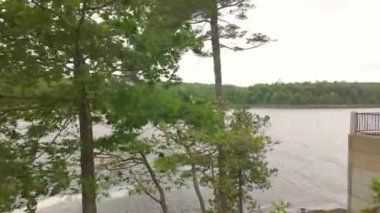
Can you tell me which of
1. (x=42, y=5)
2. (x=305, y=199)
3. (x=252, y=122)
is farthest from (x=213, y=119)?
(x=305, y=199)

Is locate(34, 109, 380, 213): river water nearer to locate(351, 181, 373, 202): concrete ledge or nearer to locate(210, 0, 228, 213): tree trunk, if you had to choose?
locate(210, 0, 228, 213): tree trunk

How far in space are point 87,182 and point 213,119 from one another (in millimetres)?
1370

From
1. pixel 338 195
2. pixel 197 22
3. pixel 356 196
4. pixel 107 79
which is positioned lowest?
pixel 338 195

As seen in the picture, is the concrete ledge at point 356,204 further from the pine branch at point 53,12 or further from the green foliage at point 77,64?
the pine branch at point 53,12

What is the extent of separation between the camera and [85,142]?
15.9 feet

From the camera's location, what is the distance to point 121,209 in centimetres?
1645

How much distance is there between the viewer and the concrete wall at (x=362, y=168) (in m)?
10.3

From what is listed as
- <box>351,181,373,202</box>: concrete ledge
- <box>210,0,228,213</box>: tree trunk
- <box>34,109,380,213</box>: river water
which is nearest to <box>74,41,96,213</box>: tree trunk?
<box>210,0,228,213</box>: tree trunk

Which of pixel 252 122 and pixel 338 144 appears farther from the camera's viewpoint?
pixel 338 144

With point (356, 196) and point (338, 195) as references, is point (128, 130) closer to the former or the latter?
point (356, 196)

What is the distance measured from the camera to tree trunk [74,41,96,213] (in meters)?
4.38

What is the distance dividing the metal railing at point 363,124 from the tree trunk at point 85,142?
8.02 m

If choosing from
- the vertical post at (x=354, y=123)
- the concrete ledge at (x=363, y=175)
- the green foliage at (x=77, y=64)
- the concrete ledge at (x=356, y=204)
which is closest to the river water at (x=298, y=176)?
the vertical post at (x=354, y=123)

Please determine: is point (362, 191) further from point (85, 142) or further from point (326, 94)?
point (326, 94)
